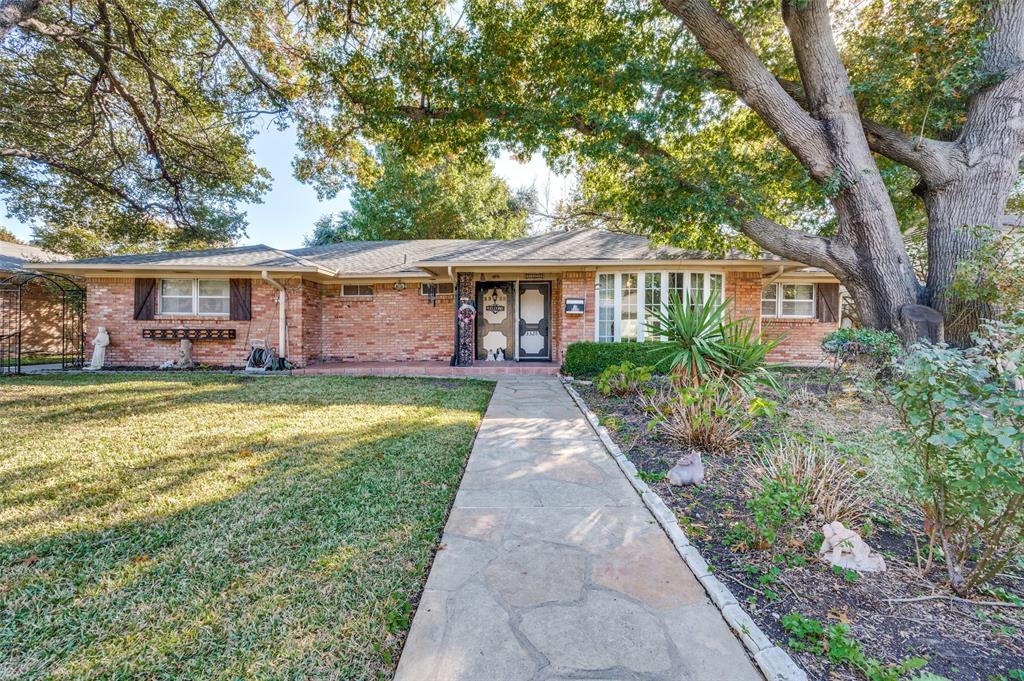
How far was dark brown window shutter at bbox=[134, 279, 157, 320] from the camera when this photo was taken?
10594mm

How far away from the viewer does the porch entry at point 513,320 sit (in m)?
11.7

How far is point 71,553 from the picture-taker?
2.45 metres

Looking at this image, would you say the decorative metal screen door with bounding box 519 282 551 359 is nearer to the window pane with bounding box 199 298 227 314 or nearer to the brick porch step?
the brick porch step

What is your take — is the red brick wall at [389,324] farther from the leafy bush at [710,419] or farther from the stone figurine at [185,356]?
the leafy bush at [710,419]

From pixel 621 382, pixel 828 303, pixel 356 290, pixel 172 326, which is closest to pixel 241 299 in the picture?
pixel 172 326

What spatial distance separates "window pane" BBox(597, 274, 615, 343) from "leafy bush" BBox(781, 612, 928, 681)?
8.74 m

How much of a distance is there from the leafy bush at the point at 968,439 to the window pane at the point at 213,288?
13079 mm

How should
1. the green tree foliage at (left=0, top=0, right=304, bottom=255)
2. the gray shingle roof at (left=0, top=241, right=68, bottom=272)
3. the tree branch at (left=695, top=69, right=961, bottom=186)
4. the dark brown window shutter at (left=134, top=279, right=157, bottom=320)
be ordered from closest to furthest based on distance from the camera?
the tree branch at (left=695, top=69, right=961, bottom=186), the green tree foliage at (left=0, top=0, right=304, bottom=255), the dark brown window shutter at (left=134, top=279, right=157, bottom=320), the gray shingle roof at (left=0, top=241, right=68, bottom=272)

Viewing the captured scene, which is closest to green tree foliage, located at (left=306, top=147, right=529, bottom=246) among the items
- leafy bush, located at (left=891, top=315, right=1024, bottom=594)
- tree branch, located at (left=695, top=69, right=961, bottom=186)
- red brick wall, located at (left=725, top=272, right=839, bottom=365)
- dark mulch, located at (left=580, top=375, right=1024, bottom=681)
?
tree branch, located at (left=695, top=69, right=961, bottom=186)

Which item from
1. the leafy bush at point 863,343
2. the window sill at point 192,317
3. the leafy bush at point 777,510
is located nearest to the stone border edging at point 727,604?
the leafy bush at point 777,510

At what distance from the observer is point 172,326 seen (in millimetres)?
10703

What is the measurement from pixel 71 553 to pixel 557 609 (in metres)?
2.89

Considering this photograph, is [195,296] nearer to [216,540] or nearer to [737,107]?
[216,540]

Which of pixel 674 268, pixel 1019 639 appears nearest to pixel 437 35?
pixel 674 268
